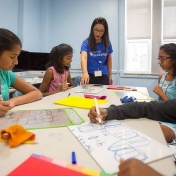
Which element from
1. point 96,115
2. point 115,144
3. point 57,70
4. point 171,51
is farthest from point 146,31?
point 115,144

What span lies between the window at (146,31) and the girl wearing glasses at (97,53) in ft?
4.51

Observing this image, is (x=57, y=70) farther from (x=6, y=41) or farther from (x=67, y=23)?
(x=67, y=23)

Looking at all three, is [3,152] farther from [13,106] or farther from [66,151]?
[13,106]

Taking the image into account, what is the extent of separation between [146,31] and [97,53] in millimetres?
1668

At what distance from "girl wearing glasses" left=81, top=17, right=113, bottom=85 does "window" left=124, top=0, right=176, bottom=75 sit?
1374mm

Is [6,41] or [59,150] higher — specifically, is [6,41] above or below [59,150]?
above

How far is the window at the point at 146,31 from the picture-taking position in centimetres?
337

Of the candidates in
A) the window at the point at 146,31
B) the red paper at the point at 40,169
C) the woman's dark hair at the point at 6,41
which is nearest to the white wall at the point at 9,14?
the window at the point at 146,31

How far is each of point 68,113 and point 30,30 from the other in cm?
300

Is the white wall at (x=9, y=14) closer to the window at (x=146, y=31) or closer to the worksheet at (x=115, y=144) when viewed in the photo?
the window at (x=146, y=31)

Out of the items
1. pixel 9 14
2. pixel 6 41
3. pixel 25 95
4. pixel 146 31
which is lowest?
pixel 25 95

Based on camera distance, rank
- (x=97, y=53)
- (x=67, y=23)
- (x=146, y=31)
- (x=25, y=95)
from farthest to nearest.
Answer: (x=67, y=23)
(x=146, y=31)
(x=97, y=53)
(x=25, y=95)

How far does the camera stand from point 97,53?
2.21 meters

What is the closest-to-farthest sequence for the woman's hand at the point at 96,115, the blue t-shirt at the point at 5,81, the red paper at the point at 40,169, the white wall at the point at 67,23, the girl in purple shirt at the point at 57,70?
the red paper at the point at 40,169 → the woman's hand at the point at 96,115 → the blue t-shirt at the point at 5,81 → the girl in purple shirt at the point at 57,70 → the white wall at the point at 67,23
